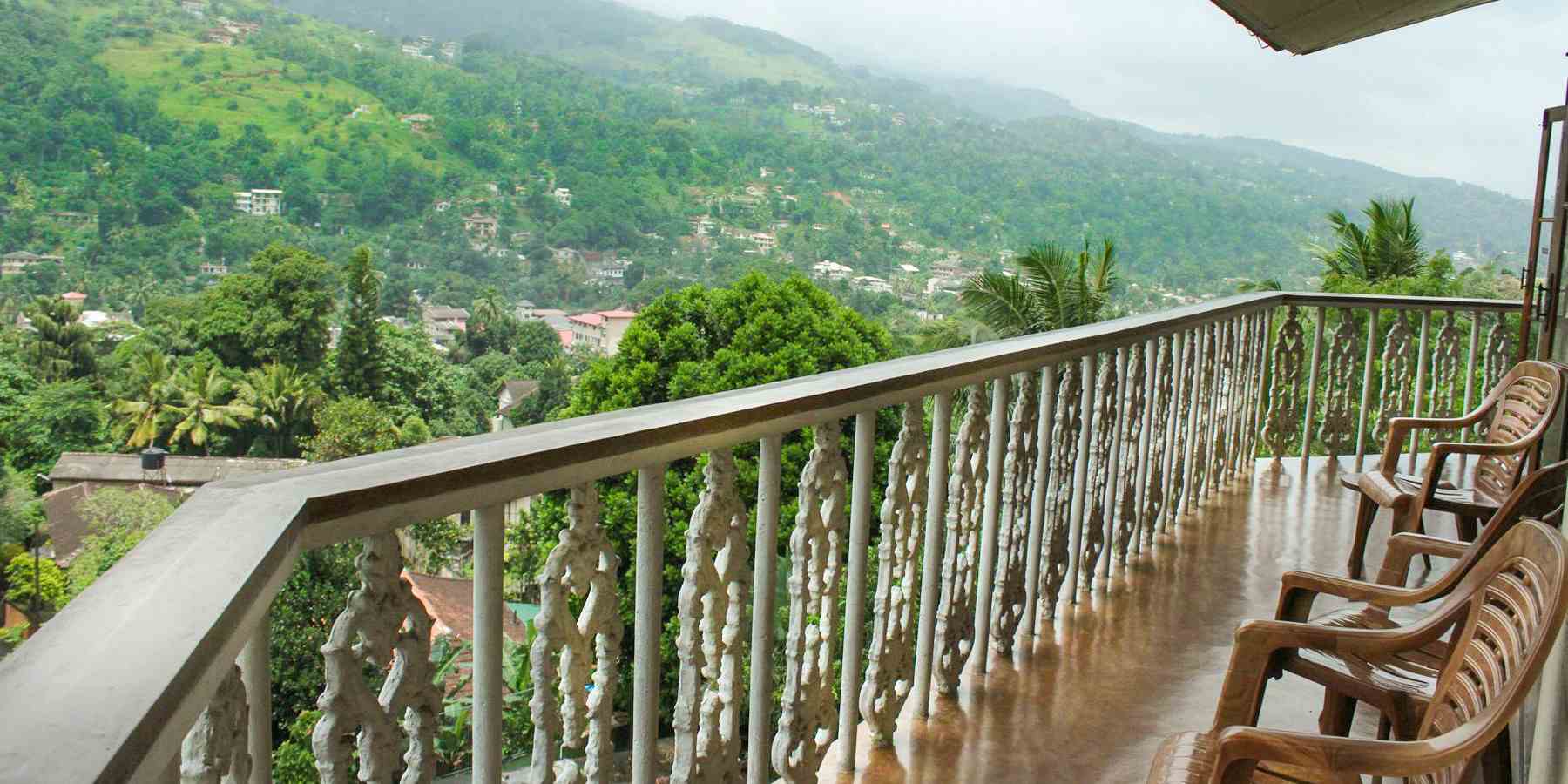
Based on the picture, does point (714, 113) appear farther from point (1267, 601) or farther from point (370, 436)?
point (1267, 601)

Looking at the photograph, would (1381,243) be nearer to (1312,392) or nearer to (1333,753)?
(1312,392)

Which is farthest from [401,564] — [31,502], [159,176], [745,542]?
[159,176]

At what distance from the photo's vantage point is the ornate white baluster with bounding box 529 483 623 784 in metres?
1.39

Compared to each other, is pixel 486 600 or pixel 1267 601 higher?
pixel 486 600

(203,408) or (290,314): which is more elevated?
(290,314)

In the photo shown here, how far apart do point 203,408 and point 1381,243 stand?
35925 mm

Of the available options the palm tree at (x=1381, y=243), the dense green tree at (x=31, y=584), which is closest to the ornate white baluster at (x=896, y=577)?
the palm tree at (x=1381, y=243)

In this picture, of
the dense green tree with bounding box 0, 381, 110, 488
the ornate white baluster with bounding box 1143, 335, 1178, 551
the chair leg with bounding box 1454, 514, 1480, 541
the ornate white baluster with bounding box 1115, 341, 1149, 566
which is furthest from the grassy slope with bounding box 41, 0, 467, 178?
the chair leg with bounding box 1454, 514, 1480, 541

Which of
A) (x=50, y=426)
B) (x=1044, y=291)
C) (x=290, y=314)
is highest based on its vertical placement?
(x=1044, y=291)

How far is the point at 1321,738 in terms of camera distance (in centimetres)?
139

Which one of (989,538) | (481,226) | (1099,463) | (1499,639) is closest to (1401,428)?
(1099,463)

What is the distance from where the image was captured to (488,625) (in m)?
1.30

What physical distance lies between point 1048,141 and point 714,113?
1912cm

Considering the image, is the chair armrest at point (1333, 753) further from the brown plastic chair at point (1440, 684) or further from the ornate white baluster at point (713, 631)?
the ornate white baluster at point (713, 631)
